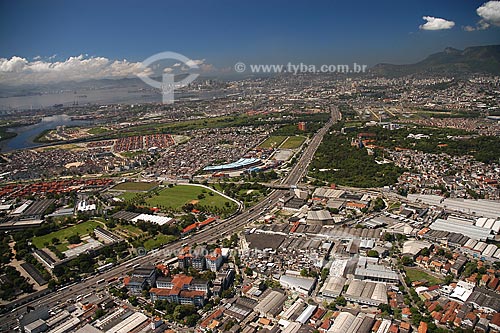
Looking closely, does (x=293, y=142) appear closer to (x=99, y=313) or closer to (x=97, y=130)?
(x=99, y=313)

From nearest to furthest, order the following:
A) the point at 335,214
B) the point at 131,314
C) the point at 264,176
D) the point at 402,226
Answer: the point at 131,314, the point at 402,226, the point at 335,214, the point at 264,176

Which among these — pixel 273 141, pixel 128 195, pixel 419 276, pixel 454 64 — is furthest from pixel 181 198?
pixel 454 64

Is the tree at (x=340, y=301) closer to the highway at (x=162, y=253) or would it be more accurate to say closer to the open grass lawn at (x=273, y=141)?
the highway at (x=162, y=253)

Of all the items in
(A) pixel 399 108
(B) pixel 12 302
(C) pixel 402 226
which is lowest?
(B) pixel 12 302

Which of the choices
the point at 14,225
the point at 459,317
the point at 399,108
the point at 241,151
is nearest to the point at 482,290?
the point at 459,317

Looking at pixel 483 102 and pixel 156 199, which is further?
pixel 483 102

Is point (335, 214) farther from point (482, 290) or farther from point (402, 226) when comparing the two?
point (482, 290)

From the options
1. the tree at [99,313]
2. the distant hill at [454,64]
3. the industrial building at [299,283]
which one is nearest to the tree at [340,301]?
the industrial building at [299,283]
